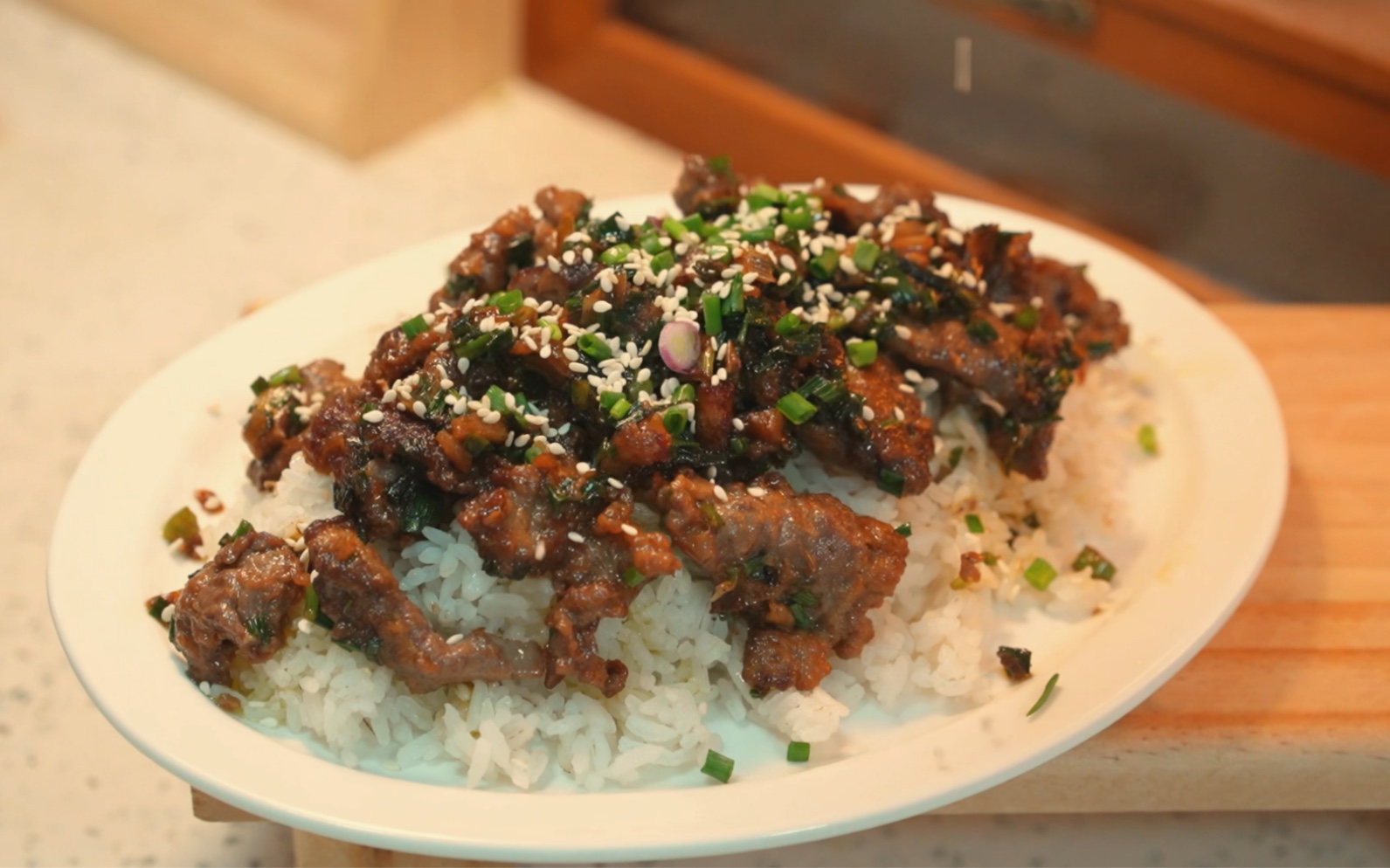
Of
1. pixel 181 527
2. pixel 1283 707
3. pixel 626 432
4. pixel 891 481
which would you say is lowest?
pixel 181 527

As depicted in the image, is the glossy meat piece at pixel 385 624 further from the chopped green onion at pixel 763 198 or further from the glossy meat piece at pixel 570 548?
the chopped green onion at pixel 763 198

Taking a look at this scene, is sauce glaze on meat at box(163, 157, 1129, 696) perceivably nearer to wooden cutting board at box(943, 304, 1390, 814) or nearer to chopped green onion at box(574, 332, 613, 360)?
chopped green onion at box(574, 332, 613, 360)

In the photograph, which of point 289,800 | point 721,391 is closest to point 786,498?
point 721,391

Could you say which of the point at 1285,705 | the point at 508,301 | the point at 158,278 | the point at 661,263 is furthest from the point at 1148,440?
the point at 158,278

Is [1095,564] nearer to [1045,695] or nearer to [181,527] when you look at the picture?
[1045,695]

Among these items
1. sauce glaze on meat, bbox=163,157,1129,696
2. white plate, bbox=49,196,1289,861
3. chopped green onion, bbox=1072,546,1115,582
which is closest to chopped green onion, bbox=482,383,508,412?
sauce glaze on meat, bbox=163,157,1129,696

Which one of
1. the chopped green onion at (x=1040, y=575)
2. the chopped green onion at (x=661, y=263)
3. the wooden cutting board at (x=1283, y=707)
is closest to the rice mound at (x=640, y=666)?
the chopped green onion at (x=1040, y=575)
